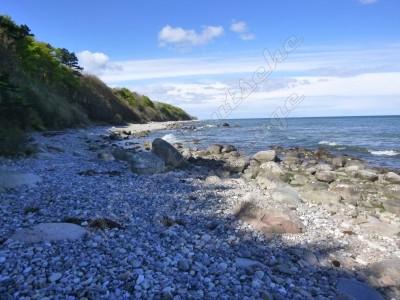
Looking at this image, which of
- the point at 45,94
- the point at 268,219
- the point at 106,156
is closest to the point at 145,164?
the point at 106,156

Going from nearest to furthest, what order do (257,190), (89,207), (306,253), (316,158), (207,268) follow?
(207,268), (306,253), (89,207), (257,190), (316,158)

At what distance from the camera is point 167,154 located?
1689cm

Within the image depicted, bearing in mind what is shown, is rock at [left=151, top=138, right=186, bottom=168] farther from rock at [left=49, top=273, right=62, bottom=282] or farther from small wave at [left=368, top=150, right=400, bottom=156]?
small wave at [left=368, top=150, right=400, bottom=156]

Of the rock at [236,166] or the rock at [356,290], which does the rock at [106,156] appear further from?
the rock at [356,290]

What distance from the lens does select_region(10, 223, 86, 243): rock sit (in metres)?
5.96

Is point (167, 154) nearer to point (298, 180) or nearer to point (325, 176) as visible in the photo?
point (298, 180)

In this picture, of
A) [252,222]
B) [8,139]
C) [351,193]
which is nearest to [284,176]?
[351,193]

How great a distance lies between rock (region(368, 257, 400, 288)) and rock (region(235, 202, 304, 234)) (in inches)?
72.6

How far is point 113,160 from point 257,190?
6.52 metres

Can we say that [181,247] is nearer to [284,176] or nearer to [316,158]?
[284,176]

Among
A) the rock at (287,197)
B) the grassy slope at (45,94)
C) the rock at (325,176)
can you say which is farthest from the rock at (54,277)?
the rock at (325,176)

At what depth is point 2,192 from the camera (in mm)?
8664

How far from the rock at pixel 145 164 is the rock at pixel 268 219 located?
5578 millimetres

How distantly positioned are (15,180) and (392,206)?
10312 millimetres
